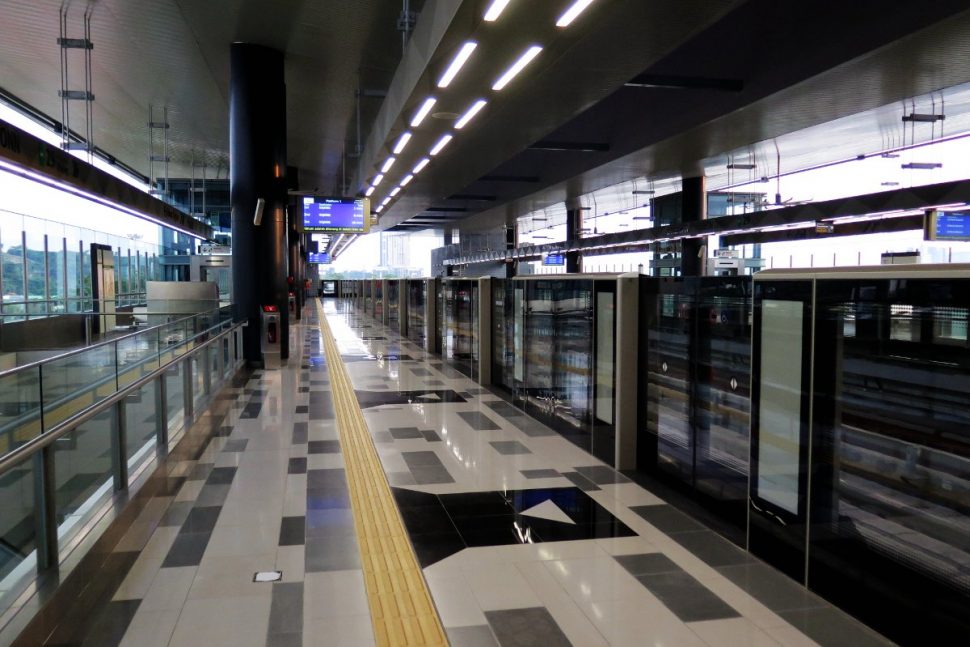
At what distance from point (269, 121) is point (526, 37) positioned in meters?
8.25

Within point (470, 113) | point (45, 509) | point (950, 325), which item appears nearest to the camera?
point (950, 325)

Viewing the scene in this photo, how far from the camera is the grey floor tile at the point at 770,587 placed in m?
3.38

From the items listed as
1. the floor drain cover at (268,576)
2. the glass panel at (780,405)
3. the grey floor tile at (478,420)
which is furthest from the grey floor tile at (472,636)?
the grey floor tile at (478,420)

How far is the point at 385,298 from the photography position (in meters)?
24.5

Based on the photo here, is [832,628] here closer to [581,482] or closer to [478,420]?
[581,482]

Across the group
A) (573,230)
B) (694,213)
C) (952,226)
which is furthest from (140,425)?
(573,230)

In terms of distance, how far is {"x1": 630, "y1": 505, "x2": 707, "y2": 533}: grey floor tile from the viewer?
4.43 m

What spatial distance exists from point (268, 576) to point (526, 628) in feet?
4.47

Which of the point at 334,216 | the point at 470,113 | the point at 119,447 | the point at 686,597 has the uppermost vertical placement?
the point at 334,216

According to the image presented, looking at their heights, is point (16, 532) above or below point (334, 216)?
below

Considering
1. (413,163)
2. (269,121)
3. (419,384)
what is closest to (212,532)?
(413,163)

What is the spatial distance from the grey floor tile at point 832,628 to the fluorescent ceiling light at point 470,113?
4112mm

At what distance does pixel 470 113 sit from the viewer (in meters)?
6.02

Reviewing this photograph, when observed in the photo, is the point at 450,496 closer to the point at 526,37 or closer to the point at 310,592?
the point at 310,592
